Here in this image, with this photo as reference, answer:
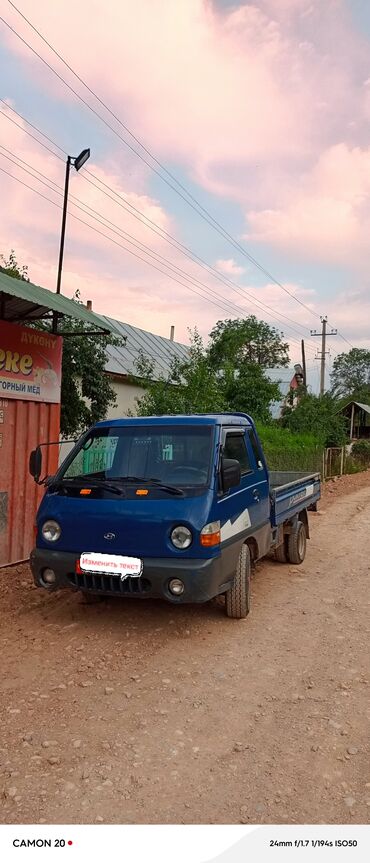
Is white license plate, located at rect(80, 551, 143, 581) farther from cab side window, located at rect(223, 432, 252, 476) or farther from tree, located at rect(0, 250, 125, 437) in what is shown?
tree, located at rect(0, 250, 125, 437)

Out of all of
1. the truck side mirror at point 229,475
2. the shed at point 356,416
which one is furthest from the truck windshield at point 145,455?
the shed at point 356,416

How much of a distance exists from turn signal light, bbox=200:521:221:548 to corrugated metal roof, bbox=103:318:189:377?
1497 cm

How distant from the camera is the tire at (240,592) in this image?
17.0 feet

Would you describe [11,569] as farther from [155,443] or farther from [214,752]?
[214,752]

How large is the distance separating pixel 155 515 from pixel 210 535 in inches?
18.2

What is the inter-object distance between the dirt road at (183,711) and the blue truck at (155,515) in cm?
46

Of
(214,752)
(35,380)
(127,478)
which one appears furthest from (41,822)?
(35,380)

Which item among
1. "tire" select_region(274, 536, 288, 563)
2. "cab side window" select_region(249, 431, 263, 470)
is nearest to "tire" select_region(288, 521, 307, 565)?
"tire" select_region(274, 536, 288, 563)

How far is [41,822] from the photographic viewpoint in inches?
101

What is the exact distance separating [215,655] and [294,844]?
213 cm

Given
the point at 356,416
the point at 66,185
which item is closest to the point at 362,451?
the point at 356,416

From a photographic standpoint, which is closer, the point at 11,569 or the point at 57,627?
the point at 57,627

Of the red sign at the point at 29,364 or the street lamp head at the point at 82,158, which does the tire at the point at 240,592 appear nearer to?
the red sign at the point at 29,364

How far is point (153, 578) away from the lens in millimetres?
4480
